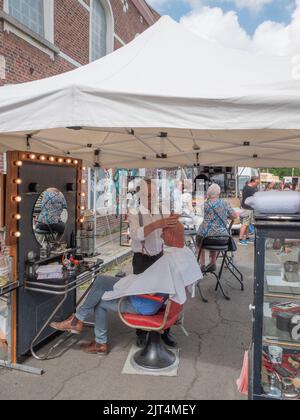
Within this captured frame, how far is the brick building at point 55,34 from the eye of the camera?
23.4 feet

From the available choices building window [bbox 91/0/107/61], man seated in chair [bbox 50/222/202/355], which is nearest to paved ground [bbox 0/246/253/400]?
man seated in chair [bbox 50/222/202/355]

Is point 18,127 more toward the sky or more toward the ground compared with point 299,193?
more toward the sky

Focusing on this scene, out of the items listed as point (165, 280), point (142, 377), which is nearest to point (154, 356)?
point (142, 377)

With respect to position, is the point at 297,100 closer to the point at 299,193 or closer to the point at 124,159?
the point at 299,193

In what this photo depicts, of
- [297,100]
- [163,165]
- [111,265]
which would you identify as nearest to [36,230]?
[297,100]

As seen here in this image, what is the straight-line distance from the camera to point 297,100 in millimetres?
2221

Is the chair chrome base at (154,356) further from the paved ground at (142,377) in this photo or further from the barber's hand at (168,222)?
the barber's hand at (168,222)

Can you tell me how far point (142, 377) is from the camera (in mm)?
3111

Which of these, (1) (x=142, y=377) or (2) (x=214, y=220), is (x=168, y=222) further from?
(2) (x=214, y=220)

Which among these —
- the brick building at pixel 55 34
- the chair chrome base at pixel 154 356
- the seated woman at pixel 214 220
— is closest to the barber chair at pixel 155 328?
the chair chrome base at pixel 154 356

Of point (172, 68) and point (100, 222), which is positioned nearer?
point (172, 68)

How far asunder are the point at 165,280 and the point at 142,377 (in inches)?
35.1
